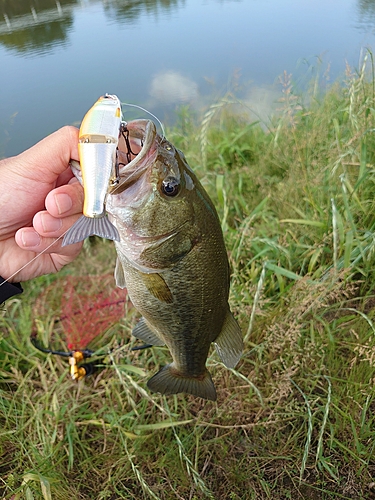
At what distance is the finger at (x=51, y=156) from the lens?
5.95 ft

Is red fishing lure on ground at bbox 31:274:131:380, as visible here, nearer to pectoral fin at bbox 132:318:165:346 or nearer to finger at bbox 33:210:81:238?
pectoral fin at bbox 132:318:165:346

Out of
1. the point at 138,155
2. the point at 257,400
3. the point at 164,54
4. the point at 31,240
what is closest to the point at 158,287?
the point at 138,155

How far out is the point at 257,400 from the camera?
260 cm

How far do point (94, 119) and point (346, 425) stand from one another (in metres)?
2.14

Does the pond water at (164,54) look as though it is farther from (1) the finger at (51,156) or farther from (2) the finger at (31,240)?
(2) the finger at (31,240)

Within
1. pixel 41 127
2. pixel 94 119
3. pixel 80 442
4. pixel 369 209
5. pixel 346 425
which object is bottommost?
pixel 41 127

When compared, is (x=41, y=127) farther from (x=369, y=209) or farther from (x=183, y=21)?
(x=183, y=21)

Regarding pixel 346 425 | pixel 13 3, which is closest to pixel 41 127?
pixel 346 425

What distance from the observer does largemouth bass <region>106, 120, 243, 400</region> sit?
1.59 metres

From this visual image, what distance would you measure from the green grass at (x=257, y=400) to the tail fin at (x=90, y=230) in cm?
112

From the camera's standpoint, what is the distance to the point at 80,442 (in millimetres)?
2619

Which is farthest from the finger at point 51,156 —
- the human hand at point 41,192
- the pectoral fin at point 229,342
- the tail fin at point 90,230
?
the pectoral fin at point 229,342

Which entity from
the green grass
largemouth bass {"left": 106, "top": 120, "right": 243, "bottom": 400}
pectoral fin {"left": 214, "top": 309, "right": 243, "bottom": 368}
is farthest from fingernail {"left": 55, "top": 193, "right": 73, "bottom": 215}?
the green grass

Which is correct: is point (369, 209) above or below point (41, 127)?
above
